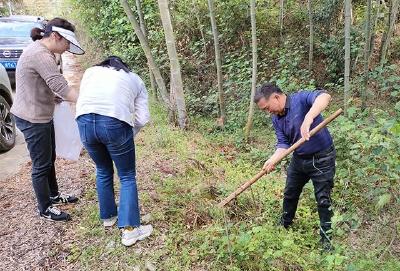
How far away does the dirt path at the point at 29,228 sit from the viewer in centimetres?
336

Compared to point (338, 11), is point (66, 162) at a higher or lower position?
lower

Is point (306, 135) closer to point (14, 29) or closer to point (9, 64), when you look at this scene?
point (9, 64)

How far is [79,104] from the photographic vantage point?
3098 mm

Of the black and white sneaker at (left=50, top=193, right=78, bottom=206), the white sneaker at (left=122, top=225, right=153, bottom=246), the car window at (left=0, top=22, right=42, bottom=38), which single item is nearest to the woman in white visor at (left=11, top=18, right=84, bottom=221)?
the black and white sneaker at (left=50, top=193, right=78, bottom=206)

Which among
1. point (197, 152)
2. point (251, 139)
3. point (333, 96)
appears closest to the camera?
point (197, 152)

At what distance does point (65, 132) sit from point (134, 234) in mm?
1292

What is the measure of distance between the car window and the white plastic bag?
7139 mm

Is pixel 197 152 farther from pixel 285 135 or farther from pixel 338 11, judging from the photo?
pixel 338 11

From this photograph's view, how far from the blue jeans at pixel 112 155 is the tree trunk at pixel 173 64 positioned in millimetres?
3324

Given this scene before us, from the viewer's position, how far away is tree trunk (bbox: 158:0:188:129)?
6.09 m

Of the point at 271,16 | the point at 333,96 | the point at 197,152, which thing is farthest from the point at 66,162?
the point at 271,16

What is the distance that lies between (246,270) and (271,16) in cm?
823

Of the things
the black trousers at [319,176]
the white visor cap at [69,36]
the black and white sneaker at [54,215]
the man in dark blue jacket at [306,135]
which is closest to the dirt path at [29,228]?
the black and white sneaker at [54,215]

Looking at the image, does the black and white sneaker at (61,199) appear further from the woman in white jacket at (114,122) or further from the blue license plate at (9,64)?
the blue license plate at (9,64)
